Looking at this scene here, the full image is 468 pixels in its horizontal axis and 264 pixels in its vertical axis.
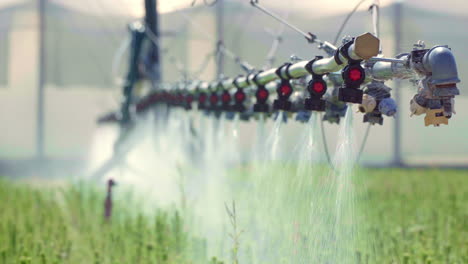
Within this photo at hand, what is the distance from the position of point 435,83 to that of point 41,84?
1871 cm

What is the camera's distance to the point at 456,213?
754cm

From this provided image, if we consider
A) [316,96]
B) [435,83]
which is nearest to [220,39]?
[316,96]

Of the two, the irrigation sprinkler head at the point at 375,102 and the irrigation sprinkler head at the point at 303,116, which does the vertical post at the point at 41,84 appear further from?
the irrigation sprinkler head at the point at 375,102

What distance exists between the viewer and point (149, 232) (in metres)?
6.22

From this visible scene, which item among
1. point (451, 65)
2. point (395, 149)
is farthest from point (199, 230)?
point (395, 149)

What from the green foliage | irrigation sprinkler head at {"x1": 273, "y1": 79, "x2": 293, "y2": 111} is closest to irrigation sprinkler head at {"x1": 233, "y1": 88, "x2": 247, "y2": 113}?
the green foliage

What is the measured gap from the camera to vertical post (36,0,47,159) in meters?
20.6

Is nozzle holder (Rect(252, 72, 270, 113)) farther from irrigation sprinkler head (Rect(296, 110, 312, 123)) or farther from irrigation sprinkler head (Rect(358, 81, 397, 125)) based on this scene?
irrigation sprinkler head (Rect(358, 81, 397, 125))

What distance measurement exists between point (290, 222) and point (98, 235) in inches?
103

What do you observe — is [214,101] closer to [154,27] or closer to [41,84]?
[154,27]

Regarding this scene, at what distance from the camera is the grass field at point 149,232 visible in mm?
5300

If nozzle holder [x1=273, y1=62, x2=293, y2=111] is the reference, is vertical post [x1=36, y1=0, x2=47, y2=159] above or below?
above

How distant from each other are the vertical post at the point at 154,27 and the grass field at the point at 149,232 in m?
2.37

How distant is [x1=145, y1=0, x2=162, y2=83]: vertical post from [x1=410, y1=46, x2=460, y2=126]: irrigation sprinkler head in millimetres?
6665
